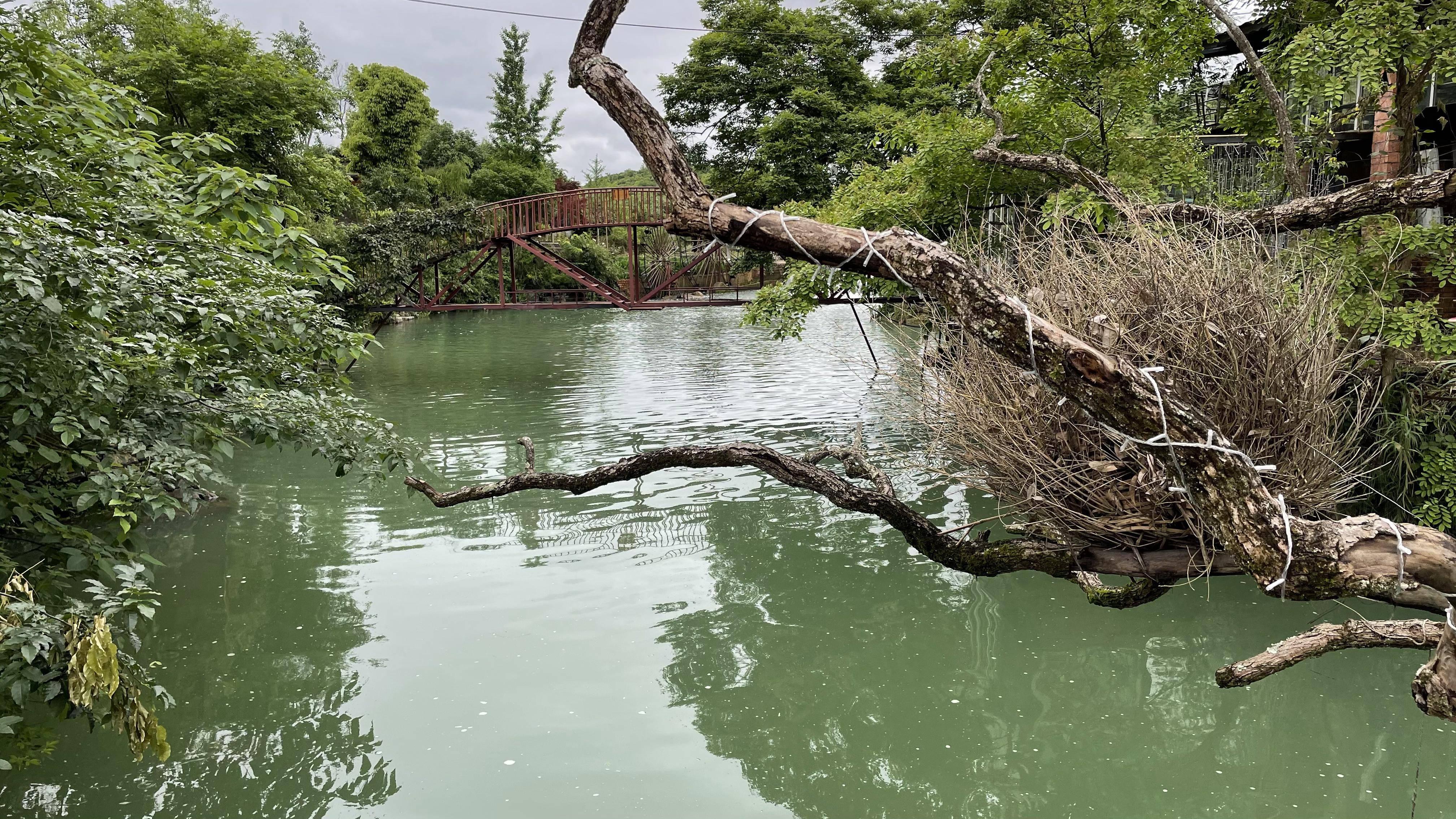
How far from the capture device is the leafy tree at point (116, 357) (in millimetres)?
2582

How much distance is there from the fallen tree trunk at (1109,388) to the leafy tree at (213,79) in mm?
9011

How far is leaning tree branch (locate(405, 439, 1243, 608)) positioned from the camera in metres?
4.26

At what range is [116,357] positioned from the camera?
3.00 meters

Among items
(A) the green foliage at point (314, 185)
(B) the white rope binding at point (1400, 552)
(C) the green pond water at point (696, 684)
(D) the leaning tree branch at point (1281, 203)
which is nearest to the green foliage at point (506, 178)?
(A) the green foliage at point (314, 185)

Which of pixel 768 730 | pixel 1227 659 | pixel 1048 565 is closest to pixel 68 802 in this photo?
pixel 768 730

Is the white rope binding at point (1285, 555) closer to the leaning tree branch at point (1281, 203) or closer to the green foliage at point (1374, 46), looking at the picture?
the leaning tree branch at point (1281, 203)

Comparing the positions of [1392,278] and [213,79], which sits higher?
[213,79]

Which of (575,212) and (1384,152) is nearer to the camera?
(1384,152)

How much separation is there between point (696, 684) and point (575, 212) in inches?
532

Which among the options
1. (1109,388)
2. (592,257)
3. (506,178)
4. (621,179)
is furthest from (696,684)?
(621,179)

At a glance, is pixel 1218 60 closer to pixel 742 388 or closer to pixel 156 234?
pixel 742 388

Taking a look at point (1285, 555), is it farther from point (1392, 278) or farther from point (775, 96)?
point (775, 96)

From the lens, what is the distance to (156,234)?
155 inches

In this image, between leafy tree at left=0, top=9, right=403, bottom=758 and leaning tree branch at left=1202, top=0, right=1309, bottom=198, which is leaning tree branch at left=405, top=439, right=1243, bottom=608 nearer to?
leafy tree at left=0, top=9, right=403, bottom=758
